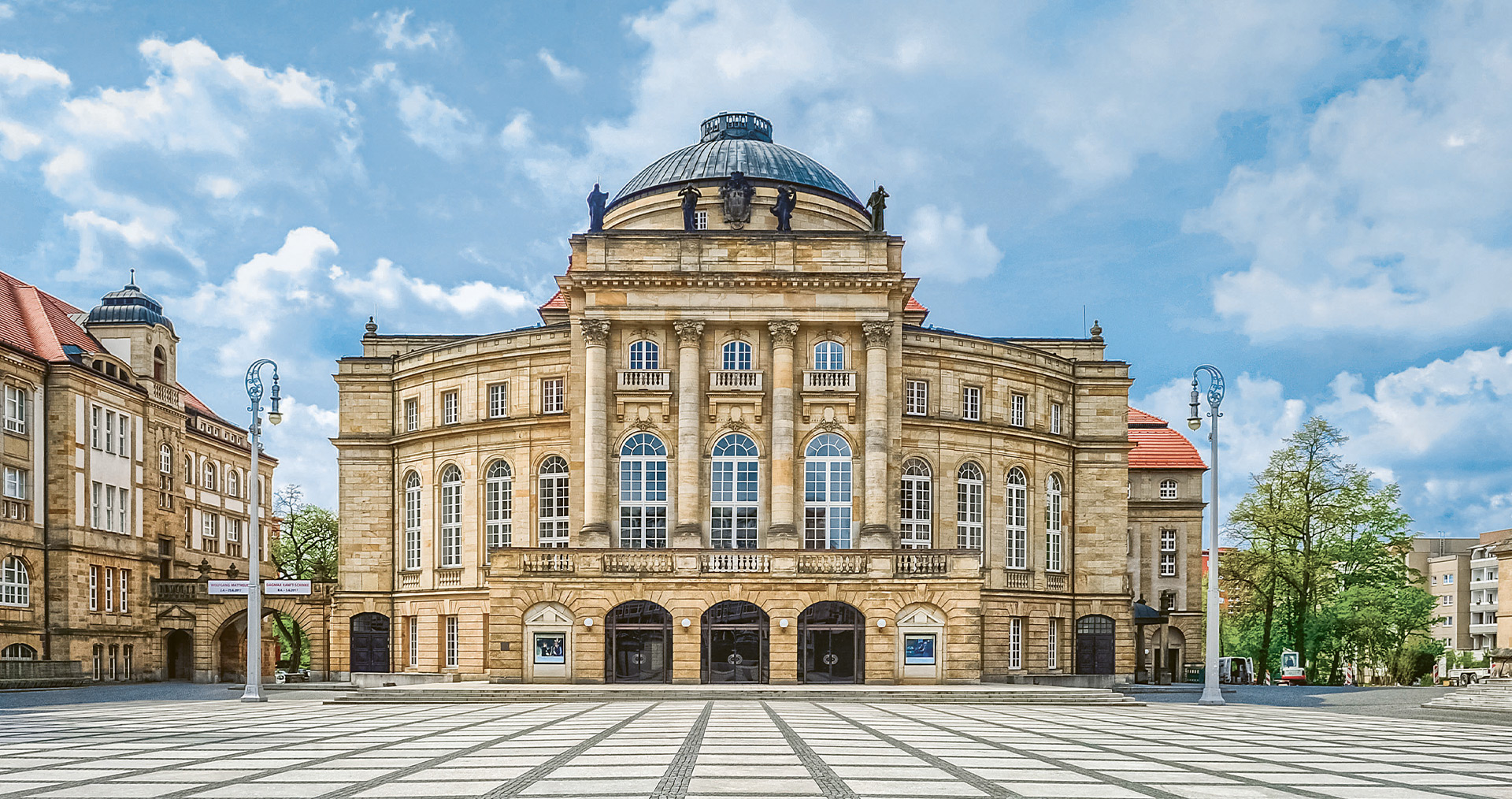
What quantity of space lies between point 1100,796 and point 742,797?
167 inches

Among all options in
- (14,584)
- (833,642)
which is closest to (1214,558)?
(833,642)

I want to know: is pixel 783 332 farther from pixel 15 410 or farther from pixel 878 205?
pixel 15 410

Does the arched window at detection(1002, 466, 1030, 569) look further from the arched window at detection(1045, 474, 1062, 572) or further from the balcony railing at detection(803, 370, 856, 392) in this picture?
the balcony railing at detection(803, 370, 856, 392)

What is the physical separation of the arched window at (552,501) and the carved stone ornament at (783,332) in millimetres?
11509

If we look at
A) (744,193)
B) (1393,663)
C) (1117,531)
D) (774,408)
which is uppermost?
(744,193)

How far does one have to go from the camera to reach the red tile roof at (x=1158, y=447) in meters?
78.2

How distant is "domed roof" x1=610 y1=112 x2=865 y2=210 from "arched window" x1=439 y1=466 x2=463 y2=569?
1783 cm

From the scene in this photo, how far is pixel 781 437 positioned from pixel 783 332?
173 inches

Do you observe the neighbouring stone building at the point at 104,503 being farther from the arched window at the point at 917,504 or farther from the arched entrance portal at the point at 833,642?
the arched window at the point at 917,504

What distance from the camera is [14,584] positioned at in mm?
59906

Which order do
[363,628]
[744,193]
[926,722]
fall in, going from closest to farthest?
[926,722] < [744,193] < [363,628]

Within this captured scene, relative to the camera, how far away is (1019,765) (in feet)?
60.1

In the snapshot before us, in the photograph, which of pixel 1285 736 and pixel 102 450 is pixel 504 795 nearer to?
pixel 1285 736

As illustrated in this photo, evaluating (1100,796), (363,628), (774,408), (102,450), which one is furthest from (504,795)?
(102,450)
